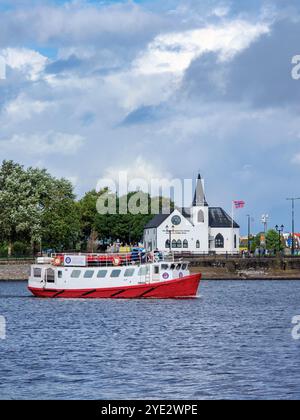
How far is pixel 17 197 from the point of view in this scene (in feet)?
536

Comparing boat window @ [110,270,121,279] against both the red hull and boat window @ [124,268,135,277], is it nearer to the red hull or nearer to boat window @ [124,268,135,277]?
boat window @ [124,268,135,277]

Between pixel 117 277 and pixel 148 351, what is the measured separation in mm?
42544

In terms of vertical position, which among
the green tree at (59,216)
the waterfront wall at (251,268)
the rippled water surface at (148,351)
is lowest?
the rippled water surface at (148,351)

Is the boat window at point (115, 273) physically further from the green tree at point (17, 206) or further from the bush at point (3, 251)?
the bush at point (3, 251)

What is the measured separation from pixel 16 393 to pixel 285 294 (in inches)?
3179

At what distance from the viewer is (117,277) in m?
104

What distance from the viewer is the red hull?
103 metres

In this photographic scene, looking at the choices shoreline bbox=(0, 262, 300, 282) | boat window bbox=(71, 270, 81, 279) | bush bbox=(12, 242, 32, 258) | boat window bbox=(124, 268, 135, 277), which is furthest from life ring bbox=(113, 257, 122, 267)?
bush bbox=(12, 242, 32, 258)

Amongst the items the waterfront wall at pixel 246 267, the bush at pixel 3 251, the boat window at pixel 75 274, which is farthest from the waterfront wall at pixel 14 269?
Result: the boat window at pixel 75 274

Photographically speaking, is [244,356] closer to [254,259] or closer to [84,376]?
[84,376]

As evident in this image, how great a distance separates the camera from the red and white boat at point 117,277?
102 meters

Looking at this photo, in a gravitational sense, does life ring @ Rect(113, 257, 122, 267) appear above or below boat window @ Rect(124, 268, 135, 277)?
above

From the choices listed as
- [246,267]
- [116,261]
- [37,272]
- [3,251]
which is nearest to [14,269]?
Result: [3,251]
